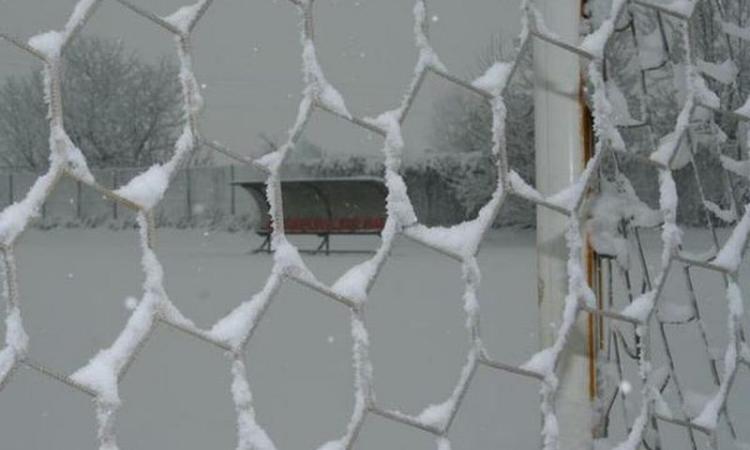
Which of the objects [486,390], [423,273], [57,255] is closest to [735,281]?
[486,390]

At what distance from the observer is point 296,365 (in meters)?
2.67

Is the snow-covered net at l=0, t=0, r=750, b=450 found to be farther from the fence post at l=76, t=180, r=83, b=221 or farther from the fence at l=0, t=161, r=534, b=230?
the fence post at l=76, t=180, r=83, b=221

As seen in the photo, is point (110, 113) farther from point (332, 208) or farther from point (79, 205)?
point (332, 208)

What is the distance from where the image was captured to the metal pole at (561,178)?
2.35ft

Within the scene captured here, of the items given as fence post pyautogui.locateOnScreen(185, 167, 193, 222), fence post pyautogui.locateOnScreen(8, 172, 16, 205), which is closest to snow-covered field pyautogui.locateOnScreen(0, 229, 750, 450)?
fence post pyautogui.locateOnScreen(185, 167, 193, 222)

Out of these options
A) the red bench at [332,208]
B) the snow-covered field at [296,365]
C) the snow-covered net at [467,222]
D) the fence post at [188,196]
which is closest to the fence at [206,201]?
the fence post at [188,196]

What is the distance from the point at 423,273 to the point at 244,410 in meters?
5.11

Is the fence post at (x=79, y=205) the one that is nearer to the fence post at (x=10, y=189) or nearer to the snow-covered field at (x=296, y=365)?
the fence post at (x=10, y=189)

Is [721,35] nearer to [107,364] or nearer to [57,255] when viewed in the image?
[107,364]

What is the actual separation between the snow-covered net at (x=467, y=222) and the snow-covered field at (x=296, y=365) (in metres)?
0.09

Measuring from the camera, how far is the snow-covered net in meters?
0.48

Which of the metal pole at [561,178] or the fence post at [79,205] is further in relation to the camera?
the fence post at [79,205]

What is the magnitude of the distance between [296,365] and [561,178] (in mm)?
2027

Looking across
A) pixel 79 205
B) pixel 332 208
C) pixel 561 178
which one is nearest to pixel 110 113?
pixel 79 205
